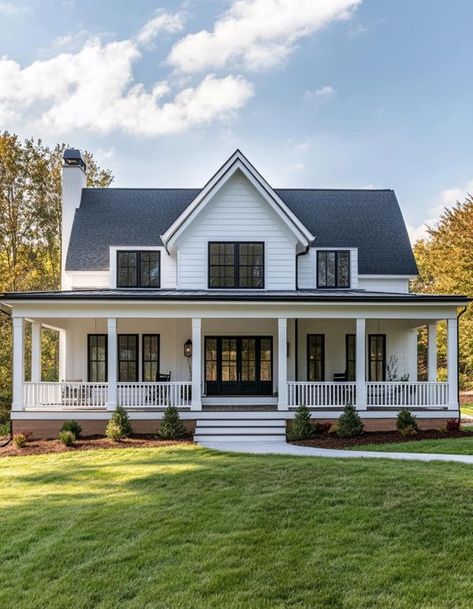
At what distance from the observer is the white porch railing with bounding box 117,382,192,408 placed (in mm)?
14932

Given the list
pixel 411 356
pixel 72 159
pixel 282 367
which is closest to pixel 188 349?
pixel 282 367

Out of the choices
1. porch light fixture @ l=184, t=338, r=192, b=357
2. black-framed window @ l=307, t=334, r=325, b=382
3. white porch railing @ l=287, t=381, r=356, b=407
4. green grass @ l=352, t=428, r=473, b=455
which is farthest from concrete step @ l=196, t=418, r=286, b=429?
black-framed window @ l=307, t=334, r=325, b=382

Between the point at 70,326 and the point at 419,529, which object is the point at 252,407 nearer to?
the point at 70,326

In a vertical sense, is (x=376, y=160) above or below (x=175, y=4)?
below

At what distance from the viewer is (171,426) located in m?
13.8

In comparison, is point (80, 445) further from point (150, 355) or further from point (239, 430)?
point (150, 355)

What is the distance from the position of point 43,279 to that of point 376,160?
22828 mm

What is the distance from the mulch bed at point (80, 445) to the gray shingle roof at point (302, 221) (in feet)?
23.7

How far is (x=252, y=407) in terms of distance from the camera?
15.7m

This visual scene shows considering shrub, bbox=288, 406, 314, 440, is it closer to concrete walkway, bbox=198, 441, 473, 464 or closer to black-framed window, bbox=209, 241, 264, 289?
concrete walkway, bbox=198, 441, 473, 464

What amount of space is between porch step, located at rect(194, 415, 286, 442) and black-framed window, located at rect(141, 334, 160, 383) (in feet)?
13.6

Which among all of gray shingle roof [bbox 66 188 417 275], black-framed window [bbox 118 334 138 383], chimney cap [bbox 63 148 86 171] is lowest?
black-framed window [bbox 118 334 138 383]

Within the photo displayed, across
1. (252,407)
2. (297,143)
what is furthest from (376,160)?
(252,407)

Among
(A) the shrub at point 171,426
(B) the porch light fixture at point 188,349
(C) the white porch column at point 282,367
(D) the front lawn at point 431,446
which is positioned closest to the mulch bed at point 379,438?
(D) the front lawn at point 431,446
